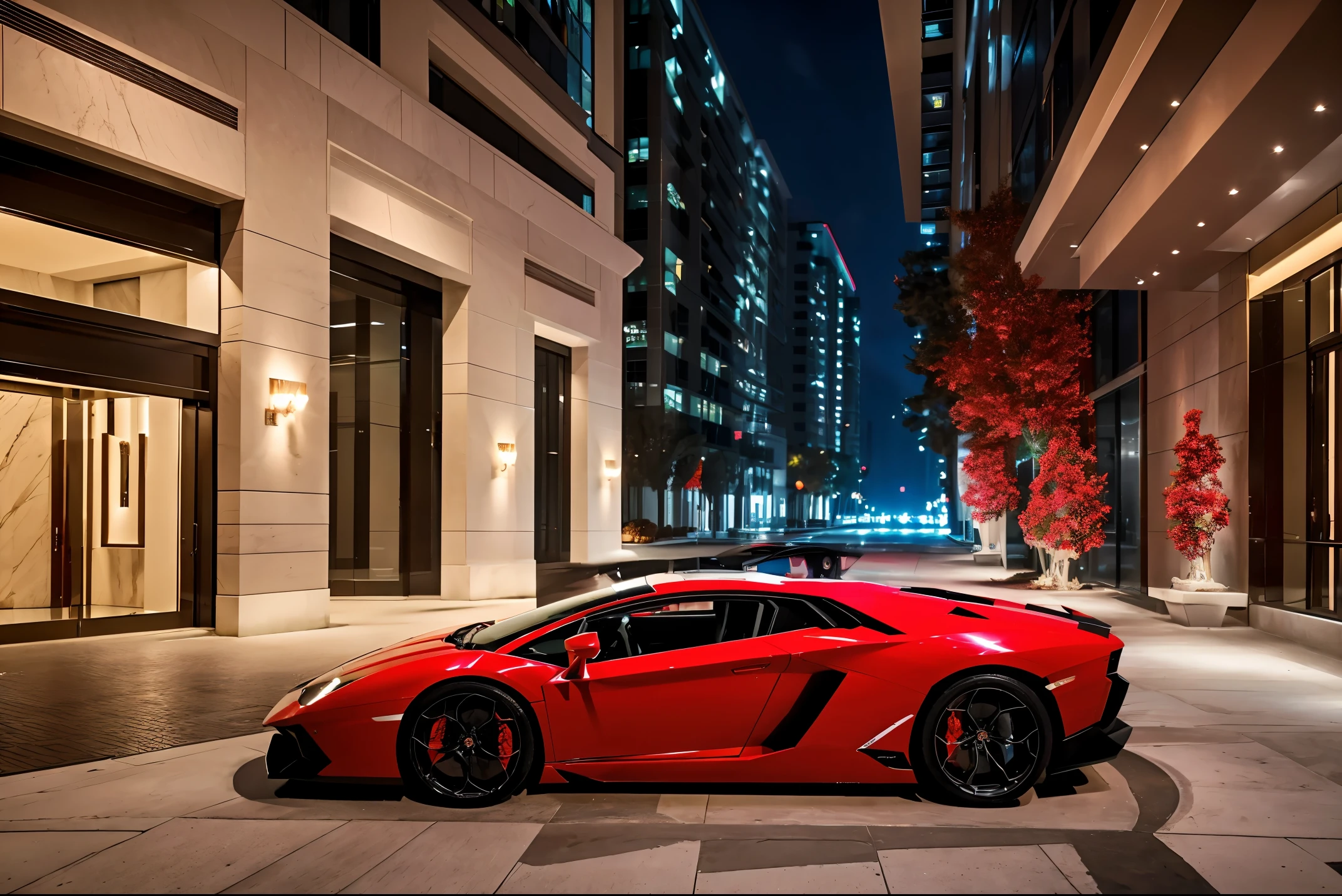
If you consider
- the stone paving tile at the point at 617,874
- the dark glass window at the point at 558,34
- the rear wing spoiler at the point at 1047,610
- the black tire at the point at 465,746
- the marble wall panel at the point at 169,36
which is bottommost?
the stone paving tile at the point at 617,874

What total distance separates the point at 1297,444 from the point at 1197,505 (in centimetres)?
152

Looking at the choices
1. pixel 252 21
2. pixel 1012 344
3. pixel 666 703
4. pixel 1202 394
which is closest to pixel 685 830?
pixel 666 703

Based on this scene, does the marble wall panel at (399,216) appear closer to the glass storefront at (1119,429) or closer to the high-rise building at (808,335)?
the glass storefront at (1119,429)

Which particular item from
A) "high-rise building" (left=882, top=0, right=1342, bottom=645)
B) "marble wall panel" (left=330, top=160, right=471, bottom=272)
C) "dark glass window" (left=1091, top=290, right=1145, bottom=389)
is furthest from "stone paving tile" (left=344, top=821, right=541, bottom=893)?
"dark glass window" (left=1091, top=290, right=1145, bottom=389)

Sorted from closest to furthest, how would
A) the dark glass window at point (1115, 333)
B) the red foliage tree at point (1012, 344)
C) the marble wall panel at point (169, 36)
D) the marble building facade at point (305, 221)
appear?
1. the marble wall panel at point (169, 36)
2. the marble building facade at point (305, 221)
3. the dark glass window at point (1115, 333)
4. the red foliage tree at point (1012, 344)

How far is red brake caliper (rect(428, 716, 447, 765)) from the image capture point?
17.2ft

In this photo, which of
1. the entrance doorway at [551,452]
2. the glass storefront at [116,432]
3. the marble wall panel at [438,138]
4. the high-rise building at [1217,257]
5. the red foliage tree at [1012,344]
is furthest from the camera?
the entrance doorway at [551,452]

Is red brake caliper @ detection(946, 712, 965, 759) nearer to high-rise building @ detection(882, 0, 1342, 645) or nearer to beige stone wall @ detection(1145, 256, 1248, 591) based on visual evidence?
high-rise building @ detection(882, 0, 1342, 645)

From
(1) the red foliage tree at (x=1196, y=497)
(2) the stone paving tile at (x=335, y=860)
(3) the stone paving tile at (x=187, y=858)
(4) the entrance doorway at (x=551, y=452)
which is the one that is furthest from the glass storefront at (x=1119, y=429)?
(3) the stone paving tile at (x=187, y=858)

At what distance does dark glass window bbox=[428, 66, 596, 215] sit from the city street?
1508cm

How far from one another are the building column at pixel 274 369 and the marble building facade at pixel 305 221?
0.03 m

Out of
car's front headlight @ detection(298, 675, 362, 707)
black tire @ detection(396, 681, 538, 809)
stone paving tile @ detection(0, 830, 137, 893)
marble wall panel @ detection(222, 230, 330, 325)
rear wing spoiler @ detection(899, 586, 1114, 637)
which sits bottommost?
stone paving tile @ detection(0, 830, 137, 893)

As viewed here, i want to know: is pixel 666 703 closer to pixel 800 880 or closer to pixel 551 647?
pixel 551 647

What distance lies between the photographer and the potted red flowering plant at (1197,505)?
46.1 ft
